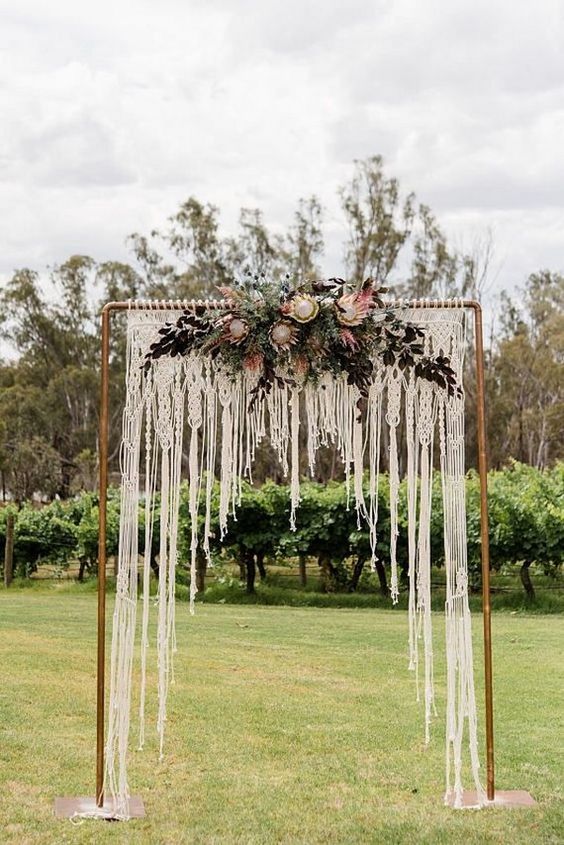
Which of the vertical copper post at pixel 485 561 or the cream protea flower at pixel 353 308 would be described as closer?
the cream protea flower at pixel 353 308

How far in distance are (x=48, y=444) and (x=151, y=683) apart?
2474 cm

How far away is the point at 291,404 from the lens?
14.0 ft

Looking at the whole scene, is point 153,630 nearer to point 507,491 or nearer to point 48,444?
point 507,491

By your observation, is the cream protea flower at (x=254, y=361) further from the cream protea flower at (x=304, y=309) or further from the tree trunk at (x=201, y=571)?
the tree trunk at (x=201, y=571)

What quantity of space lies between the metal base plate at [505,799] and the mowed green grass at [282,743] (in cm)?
6

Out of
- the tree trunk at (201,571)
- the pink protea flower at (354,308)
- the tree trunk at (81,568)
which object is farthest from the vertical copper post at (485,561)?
the tree trunk at (81,568)

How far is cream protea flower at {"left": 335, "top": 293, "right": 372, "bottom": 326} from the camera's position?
4.05 metres

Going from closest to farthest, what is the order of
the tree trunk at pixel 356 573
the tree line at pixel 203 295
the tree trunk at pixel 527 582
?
the tree trunk at pixel 527 582 < the tree trunk at pixel 356 573 < the tree line at pixel 203 295

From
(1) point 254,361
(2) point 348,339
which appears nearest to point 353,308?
(2) point 348,339

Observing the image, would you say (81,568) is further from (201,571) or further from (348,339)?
(348,339)

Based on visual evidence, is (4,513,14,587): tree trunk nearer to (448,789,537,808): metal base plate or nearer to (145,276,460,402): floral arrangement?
(145,276,460,402): floral arrangement

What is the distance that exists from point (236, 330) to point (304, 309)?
30cm

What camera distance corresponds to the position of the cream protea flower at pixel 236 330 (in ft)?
13.3

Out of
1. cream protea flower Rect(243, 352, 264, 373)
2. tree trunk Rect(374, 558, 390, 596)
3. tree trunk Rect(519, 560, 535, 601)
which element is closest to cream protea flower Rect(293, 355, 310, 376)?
cream protea flower Rect(243, 352, 264, 373)
